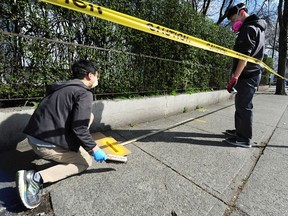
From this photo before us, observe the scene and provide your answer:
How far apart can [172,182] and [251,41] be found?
2.41 m

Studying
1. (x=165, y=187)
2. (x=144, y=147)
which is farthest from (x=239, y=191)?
(x=144, y=147)

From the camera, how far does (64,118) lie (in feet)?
6.36

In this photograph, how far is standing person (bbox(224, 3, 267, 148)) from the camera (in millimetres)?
2959

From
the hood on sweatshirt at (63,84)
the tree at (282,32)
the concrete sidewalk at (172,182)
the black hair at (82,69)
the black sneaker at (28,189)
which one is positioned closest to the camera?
the black sneaker at (28,189)

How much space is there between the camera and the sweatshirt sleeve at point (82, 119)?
190 cm

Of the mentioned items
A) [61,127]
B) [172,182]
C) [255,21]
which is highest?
[255,21]

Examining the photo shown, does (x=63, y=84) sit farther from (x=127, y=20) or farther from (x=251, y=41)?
(x=251, y=41)

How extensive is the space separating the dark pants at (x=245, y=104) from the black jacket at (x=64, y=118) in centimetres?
248

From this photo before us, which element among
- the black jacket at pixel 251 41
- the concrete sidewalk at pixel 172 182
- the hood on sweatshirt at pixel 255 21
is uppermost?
the hood on sweatshirt at pixel 255 21

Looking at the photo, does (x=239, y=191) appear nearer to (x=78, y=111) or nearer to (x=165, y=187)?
(x=165, y=187)

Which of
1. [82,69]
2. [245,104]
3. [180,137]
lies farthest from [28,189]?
[245,104]

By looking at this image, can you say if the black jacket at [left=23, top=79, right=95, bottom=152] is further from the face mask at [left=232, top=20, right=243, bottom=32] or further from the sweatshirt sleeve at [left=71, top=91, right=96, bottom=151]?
the face mask at [left=232, top=20, right=243, bottom=32]

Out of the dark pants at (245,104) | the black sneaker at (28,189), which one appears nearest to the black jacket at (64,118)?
the black sneaker at (28,189)

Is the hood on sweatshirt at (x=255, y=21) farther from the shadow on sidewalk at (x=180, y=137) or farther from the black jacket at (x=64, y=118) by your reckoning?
the black jacket at (x=64, y=118)
